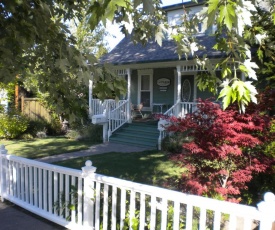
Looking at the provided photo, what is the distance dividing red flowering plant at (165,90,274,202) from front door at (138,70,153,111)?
1054 centimetres

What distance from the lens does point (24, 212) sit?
4969mm

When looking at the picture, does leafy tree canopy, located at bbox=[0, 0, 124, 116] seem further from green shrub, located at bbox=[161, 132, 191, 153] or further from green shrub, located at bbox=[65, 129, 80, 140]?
green shrub, located at bbox=[65, 129, 80, 140]

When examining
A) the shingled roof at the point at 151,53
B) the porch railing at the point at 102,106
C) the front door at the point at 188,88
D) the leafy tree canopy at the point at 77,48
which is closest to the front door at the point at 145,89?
the shingled roof at the point at 151,53

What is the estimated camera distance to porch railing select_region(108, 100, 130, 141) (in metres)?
13.4

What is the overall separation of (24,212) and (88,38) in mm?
21034

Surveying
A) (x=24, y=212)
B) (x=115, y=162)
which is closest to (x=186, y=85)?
(x=115, y=162)

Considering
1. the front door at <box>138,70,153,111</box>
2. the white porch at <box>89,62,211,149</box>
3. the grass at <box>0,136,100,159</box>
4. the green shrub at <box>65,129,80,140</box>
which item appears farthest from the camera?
the front door at <box>138,70,153,111</box>

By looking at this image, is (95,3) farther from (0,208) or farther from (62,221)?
(0,208)

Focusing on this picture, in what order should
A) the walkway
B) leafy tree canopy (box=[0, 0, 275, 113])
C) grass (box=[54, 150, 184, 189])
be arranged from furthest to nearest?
grass (box=[54, 150, 184, 189]) < the walkway < leafy tree canopy (box=[0, 0, 275, 113])

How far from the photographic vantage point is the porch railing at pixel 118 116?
1338 centimetres

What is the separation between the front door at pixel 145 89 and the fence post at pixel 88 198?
38.3ft

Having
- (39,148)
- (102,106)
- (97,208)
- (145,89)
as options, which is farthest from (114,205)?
(145,89)

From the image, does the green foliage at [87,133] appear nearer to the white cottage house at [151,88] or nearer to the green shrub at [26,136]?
the white cottage house at [151,88]

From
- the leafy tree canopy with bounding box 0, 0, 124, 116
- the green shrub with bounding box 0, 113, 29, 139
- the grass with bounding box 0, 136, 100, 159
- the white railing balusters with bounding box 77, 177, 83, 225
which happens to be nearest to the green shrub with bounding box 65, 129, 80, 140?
the grass with bounding box 0, 136, 100, 159
